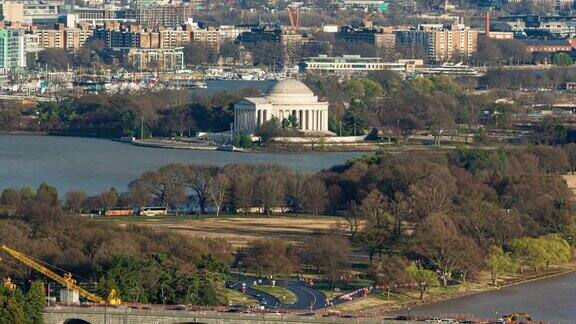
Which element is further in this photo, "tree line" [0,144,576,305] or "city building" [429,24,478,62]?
"city building" [429,24,478,62]

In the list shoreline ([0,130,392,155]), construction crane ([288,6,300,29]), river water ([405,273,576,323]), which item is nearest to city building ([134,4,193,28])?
construction crane ([288,6,300,29])

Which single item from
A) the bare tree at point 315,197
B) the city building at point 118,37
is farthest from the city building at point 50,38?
the bare tree at point 315,197

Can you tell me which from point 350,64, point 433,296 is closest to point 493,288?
point 433,296

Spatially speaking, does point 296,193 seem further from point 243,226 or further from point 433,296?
point 433,296

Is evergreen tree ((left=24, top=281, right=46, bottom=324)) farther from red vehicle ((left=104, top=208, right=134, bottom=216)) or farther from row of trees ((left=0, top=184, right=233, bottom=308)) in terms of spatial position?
red vehicle ((left=104, top=208, right=134, bottom=216))

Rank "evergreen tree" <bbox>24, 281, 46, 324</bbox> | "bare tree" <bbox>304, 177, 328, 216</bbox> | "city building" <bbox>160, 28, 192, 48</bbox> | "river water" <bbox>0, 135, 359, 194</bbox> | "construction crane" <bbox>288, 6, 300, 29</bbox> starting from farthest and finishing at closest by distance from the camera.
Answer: "construction crane" <bbox>288, 6, 300, 29</bbox>
"city building" <bbox>160, 28, 192, 48</bbox>
"river water" <bbox>0, 135, 359, 194</bbox>
"bare tree" <bbox>304, 177, 328, 216</bbox>
"evergreen tree" <bbox>24, 281, 46, 324</bbox>
